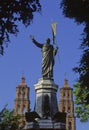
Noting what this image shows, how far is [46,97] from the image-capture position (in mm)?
18266

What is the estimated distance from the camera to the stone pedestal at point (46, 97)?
58.8 feet

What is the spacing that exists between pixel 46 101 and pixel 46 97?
195 millimetres

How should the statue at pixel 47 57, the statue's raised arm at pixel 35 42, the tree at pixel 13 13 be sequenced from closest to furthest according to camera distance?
1. the tree at pixel 13 13
2. the statue at pixel 47 57
3. the statue's raised arm at pixel 35 42

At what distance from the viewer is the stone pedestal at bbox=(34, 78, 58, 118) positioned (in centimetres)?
1792

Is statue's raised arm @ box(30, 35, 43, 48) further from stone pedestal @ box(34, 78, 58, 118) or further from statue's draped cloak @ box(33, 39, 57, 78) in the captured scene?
stone pedestal @ box(34, 78, 58, 118)

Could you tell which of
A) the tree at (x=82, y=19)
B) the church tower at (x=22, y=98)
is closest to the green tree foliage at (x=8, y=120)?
the tree at (x=82, y=19)

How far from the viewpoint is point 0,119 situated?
3303 cm

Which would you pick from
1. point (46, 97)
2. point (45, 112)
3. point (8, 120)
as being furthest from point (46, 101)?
point (8, 120)

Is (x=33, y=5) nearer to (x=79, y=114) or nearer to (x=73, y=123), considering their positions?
(x=79, y=114)

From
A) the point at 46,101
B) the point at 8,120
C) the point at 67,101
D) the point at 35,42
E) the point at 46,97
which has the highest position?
the point at 67,101

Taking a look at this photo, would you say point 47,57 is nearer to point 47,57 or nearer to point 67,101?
point 47,57

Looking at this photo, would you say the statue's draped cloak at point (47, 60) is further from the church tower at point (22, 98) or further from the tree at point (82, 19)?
the church tower at point (22, 98)

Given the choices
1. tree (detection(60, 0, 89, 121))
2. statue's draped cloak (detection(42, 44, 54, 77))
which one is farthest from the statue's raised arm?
tree (detection(60, 0, 89, 121))

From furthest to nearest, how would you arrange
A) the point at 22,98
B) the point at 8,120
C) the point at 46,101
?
1. the point at 22,98
2. the point at 8,120
3. the point at 46,101
